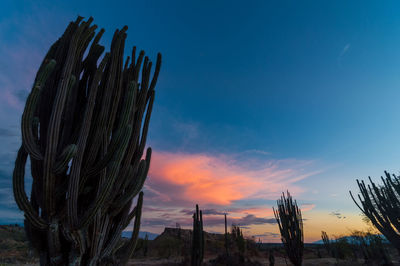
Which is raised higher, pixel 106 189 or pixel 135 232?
pixel 106 189

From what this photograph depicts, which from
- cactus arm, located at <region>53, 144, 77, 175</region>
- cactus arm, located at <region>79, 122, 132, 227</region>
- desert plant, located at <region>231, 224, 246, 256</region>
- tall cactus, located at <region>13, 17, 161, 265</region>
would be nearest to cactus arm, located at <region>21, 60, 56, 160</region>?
tall cactus, located at <region>13, 17, 161, 265</region>

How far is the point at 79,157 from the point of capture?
2990mm

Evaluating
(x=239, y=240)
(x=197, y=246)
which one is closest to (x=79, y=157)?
(x=197, y=246)

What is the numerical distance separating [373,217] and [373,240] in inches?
757

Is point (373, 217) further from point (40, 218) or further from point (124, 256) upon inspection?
point (40, 218)

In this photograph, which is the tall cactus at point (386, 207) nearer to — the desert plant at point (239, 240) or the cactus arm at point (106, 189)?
the cactus arm at point (106, 189)

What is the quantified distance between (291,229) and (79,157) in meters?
12.3

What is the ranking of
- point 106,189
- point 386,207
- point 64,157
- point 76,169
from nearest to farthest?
point 64,157, point 76,169, point 106,189, point 386,207

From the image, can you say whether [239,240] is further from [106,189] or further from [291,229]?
[106,189]

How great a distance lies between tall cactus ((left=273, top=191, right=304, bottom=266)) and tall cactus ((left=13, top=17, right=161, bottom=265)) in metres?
10.5

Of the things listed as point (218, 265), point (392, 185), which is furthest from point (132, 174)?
point (218, 265)

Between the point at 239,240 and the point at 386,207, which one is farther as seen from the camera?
the point at 239,240

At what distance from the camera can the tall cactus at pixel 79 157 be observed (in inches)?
113

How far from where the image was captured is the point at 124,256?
12.9 feet
